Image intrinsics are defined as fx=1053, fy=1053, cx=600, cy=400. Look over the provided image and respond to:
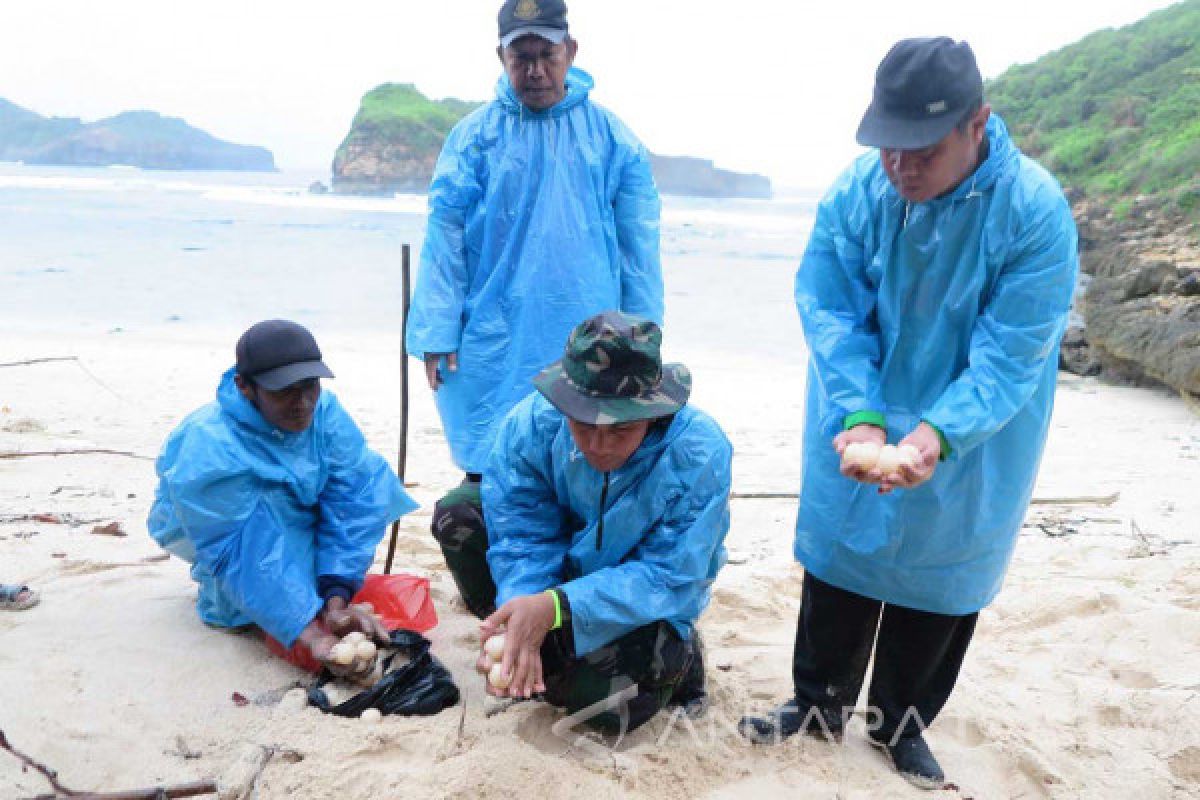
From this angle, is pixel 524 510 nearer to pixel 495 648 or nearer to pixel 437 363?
pixel 495 648

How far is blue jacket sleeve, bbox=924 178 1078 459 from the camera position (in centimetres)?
211

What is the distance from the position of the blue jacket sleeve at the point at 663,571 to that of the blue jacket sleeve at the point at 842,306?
303mm

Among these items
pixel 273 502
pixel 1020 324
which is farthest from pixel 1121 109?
pixel 273 502

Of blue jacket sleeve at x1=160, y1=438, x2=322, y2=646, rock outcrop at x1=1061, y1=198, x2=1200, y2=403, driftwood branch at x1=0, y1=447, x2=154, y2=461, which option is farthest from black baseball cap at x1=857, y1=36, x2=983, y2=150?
rock outcrop at x1=1061, y1=198, x2=1200, y2=403

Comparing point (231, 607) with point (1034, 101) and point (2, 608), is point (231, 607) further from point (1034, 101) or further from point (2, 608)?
point (1034, 101)

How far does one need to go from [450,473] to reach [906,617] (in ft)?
10.1

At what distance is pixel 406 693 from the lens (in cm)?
261

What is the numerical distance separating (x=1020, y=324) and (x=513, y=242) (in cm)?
167

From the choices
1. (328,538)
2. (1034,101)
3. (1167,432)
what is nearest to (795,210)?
(1034,101)

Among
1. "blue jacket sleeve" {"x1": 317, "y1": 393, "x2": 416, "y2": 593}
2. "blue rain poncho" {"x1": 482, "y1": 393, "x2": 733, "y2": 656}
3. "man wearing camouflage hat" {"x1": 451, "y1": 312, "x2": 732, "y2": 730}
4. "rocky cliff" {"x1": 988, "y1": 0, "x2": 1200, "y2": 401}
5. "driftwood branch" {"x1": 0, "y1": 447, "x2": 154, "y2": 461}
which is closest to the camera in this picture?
"man wearing camouflage hat" {"x1": 451, "y1": 312, "x2": 732, "y2": 730}

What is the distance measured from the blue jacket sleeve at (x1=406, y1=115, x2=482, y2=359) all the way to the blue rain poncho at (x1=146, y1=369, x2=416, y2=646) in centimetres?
44

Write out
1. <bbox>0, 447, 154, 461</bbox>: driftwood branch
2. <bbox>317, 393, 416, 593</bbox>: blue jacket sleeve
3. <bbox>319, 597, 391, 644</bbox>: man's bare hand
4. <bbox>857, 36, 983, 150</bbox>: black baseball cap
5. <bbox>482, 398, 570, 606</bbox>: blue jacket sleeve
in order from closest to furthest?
<bbox>857, 36, 983, 150</bbox>: black baseball cap
<bbox>482, 398, 570, 606</bbox>: blue jacket sleeve
<bbox>319, 597, 391, 644</bbox>: man's bare hand
<bbox>317, 393, 416, 593</bbox>: blue jacket sleeve
<bbox>0, 447, 154, 461</bbox>: driftwood branch

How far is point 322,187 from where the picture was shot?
44.2 metres

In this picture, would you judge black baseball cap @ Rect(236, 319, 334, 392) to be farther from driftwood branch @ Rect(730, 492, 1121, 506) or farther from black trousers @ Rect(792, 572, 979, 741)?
driftwood branch @ Rect(730, 492, 1121, 506)
